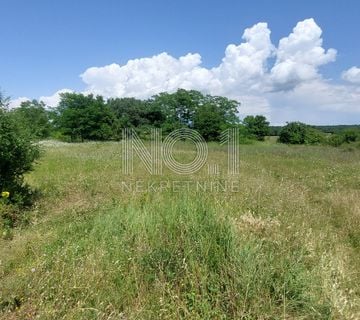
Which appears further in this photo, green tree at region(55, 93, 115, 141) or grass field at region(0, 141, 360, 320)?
green tree at region(55, 93, 115, 141)

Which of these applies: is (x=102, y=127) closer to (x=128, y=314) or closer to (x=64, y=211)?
(x=64, y=211)

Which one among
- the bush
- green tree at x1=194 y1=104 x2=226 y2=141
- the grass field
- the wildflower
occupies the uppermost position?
green tree at x1=194 y1=104 x2=226 y2=141

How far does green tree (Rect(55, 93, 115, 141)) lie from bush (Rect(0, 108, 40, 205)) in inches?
1829

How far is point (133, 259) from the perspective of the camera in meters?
3.09

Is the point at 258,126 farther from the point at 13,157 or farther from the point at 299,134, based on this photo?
the point at 13,157

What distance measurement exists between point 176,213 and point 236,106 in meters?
63.1

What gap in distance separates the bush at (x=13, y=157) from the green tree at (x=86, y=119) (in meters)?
46.4

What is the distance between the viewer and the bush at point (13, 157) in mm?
5645

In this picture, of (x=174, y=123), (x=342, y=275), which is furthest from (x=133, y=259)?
(x=174, y=123)

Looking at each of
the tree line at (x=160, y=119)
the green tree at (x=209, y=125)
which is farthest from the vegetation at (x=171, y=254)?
the green tree at (x=209, y=125)

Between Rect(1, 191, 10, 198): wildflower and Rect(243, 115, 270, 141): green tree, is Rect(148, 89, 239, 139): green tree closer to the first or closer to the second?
Rect(243, 115, 270, 141): green tree

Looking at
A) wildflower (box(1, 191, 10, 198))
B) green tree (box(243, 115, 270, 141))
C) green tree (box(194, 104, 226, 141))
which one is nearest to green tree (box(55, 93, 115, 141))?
green tree (box(194, 104, 226, 141))

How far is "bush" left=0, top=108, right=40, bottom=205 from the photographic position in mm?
5645

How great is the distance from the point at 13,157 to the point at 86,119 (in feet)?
155
